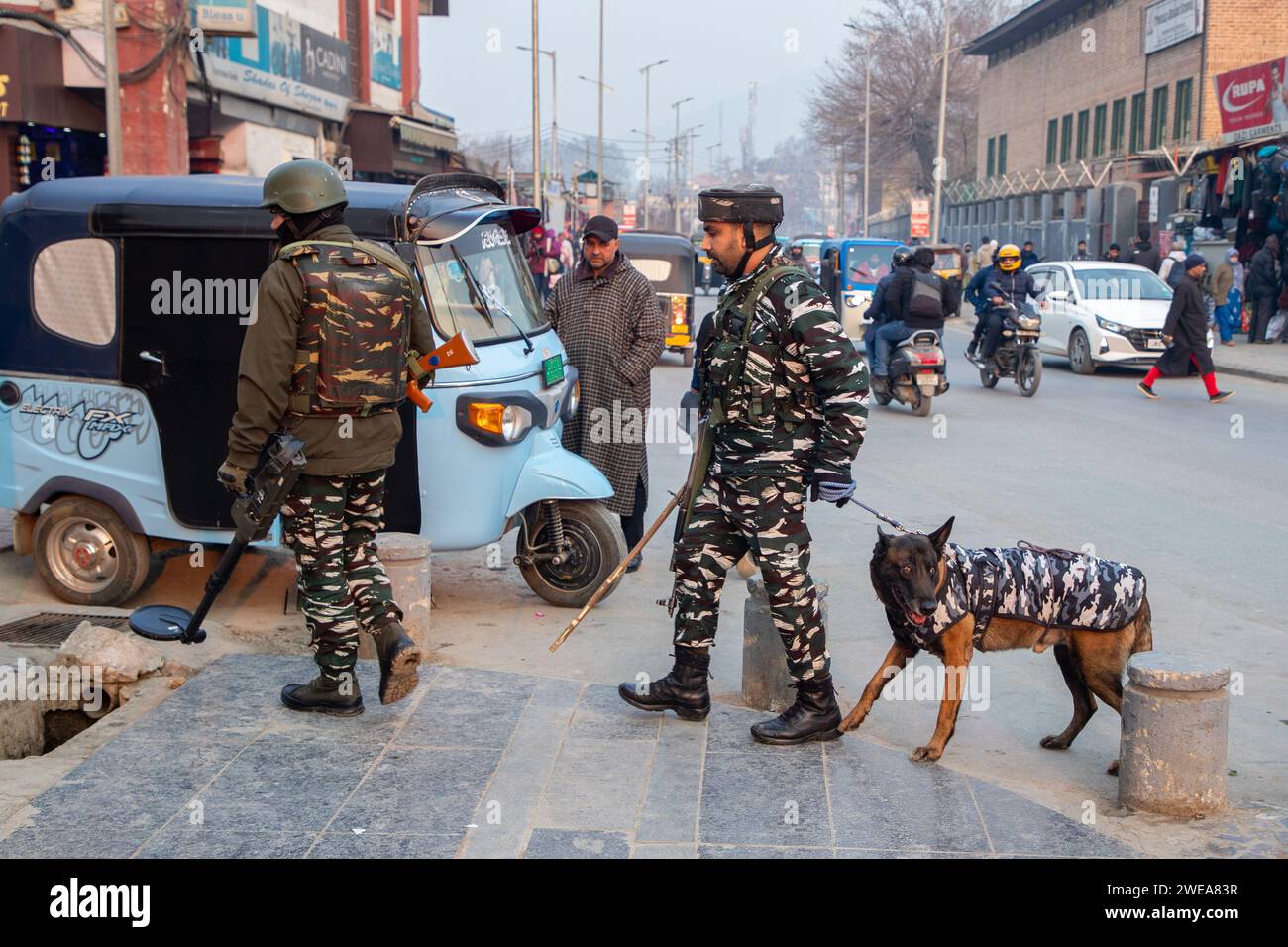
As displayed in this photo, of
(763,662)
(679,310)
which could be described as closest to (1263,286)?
(679,310)

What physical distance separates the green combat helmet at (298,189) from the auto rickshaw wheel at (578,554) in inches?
96.5

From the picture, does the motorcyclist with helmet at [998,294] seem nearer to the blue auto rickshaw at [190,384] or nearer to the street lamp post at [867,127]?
the blue auto rickshaw at [190,384]

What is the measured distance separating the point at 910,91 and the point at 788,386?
226ft

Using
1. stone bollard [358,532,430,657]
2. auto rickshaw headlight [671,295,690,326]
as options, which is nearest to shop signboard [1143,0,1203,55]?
auto rickshaw headlight [671,295,690,326]

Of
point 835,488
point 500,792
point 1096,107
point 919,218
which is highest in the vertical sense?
point 1096,107

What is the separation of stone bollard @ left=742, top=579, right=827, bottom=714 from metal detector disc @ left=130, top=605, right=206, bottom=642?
212 centimetres

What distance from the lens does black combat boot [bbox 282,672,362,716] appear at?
525cm

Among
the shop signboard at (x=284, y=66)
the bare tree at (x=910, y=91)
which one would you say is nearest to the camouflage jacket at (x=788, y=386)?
the shop signboard at (x=284, y=66)

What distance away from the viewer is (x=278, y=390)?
4.81 m

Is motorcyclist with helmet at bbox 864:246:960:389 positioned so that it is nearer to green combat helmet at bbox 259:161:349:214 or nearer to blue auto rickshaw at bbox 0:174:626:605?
blue auto rickshaw at bbox 0:174:626:605

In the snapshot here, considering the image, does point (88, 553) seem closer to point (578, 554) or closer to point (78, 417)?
point (78, 417)

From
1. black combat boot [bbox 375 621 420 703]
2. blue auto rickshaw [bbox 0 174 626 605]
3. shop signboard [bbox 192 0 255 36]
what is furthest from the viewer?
shop signboard [bbox 192 0 255 36]

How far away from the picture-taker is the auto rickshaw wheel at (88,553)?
6.90m

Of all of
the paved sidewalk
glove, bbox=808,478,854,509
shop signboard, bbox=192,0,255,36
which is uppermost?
shop signboard, bbox=192,0,255,36
